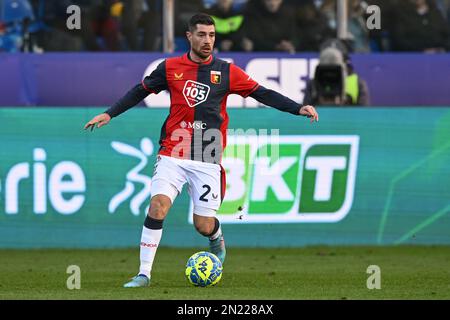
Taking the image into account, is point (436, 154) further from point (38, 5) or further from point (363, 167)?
point (38, 5)

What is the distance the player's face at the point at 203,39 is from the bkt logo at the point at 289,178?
3973mm

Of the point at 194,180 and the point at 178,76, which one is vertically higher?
the point at 178,76

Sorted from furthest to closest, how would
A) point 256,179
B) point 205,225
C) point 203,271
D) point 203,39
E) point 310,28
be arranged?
point 310,28
point 256,179
point 205,225
point 203,39
point 203,271

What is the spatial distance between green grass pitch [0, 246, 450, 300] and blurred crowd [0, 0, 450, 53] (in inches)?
160

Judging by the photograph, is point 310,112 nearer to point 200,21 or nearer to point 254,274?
point 200,21

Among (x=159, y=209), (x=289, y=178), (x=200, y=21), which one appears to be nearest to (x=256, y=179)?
(x=289, y=178)

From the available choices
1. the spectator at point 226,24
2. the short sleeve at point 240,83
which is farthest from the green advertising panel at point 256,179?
the short sleeve at point 240,83

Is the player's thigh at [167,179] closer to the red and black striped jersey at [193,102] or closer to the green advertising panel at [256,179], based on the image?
the red and black striped jersey at [193,102]

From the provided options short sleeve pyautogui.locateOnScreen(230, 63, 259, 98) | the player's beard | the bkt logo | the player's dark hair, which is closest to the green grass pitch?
the bkt logo

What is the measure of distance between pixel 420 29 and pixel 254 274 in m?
7.19

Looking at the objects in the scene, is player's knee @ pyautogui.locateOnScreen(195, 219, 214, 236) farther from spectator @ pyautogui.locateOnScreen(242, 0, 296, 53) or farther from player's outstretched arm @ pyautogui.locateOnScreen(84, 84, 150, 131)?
spectator @ pyautogui.locateOnScreen(242, 0, 296, 53)

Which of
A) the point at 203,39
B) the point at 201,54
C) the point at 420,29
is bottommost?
the point at 201,54

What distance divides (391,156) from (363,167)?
386mm

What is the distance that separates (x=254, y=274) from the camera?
12.3 meters
